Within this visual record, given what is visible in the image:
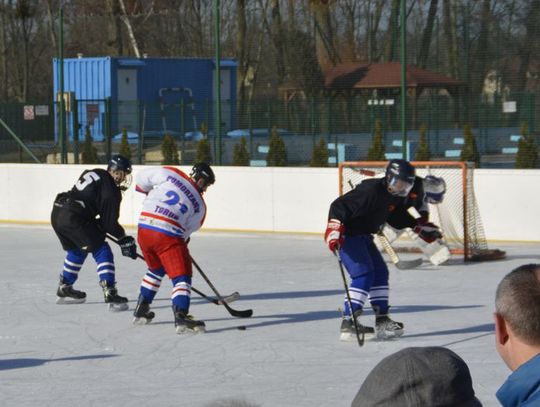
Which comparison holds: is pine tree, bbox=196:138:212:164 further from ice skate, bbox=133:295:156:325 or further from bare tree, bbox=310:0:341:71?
ice skate, bbox=133:295:156:325

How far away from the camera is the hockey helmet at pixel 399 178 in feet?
25.6

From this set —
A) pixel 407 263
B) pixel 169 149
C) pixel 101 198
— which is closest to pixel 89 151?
pixel 169 149

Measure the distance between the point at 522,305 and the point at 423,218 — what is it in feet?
23.1

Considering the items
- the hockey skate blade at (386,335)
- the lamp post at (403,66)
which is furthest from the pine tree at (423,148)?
the hockey skate blade at (386,335)

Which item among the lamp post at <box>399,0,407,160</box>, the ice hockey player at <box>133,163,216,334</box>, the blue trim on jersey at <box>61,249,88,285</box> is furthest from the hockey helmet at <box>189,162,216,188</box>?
the lamp post at <box>399,0,407,160</box>

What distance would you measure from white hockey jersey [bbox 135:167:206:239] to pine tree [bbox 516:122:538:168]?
23.2 feet

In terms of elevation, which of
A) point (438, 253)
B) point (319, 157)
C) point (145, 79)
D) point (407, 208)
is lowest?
point (438, 253)

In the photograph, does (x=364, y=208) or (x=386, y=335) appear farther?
(x=386, y=335)

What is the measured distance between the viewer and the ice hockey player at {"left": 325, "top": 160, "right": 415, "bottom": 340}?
7.62 metres

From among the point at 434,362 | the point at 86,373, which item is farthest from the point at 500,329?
the point at 86,373

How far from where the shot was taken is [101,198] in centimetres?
907

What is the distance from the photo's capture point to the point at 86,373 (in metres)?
6.80

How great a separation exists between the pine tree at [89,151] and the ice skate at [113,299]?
793cm

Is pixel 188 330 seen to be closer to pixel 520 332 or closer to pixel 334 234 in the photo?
pixel 334 234
